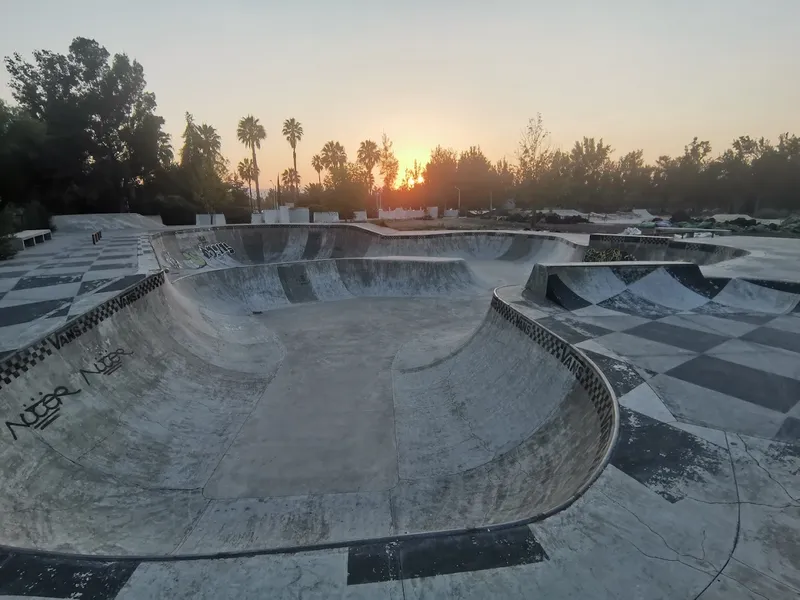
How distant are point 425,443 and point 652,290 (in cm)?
621

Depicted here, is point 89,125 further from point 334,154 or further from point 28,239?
point 334,154

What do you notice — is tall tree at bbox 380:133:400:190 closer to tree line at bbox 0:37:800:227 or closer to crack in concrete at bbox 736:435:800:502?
tree line at bbox 0:37:800:227

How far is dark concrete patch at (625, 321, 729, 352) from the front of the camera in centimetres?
618

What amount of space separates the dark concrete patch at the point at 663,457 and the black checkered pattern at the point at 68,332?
7.36 metres

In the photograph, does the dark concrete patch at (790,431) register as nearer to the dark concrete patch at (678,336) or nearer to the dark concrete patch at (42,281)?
the dark concrete patch at (678,336)

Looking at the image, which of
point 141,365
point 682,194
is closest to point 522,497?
point 141,365

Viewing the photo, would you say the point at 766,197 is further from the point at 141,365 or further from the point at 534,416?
the point at 141,365

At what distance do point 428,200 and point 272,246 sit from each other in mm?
52764

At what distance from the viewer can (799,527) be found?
287 cm

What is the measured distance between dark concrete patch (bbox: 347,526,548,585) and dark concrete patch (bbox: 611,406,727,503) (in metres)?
1.28

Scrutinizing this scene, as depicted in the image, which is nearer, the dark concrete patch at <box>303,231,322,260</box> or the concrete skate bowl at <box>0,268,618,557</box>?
the concrete skate bowl at <box>0,268,618,557</box>

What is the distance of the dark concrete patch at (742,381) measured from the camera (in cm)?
454

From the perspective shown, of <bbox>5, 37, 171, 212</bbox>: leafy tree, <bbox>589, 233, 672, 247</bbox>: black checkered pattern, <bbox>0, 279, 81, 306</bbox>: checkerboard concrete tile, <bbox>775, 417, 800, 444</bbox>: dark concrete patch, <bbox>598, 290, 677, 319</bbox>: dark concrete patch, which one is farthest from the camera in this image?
<bbox>5, 37, 171, 212</bbox>: leafy tree

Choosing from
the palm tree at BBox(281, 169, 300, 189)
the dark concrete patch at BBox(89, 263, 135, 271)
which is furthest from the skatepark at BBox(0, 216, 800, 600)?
the palm tree at BBox(281, 169, 300, 189)
